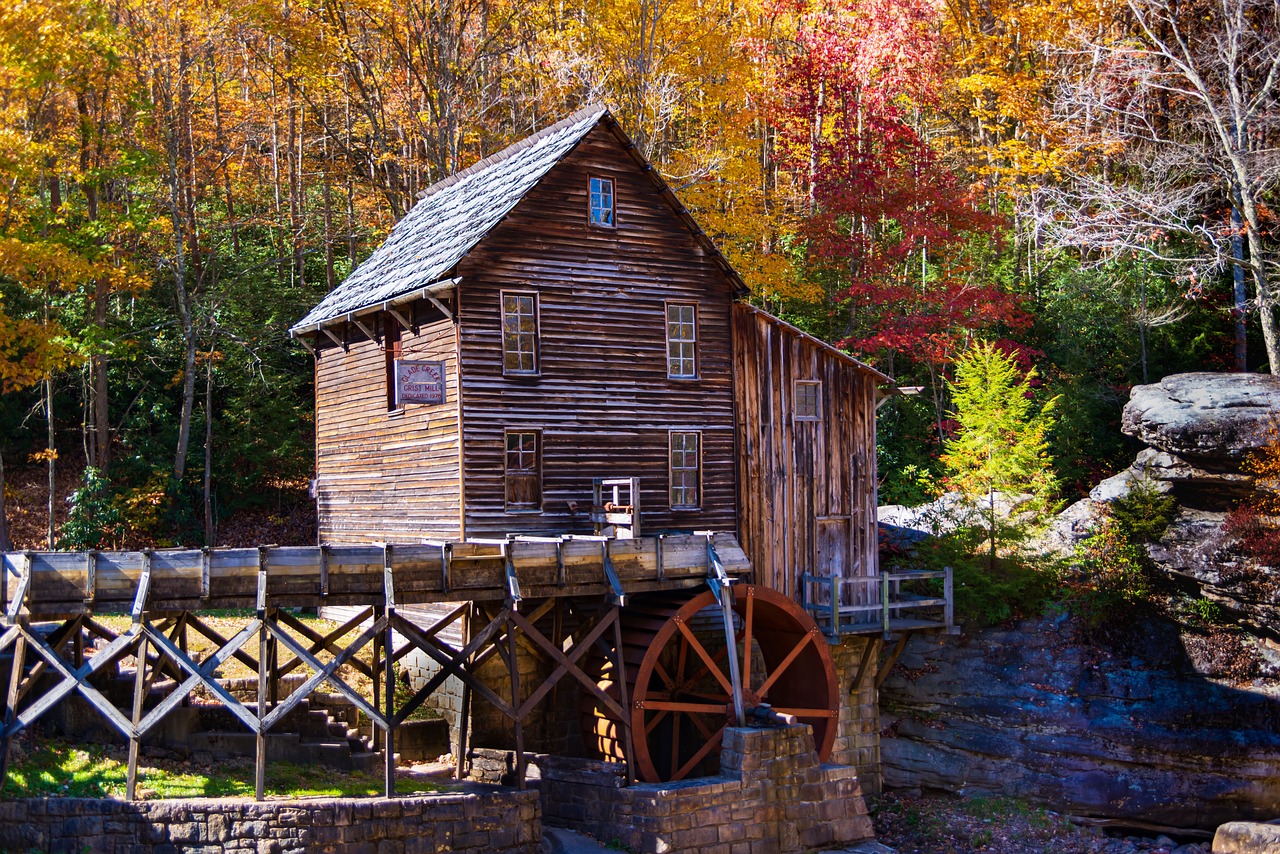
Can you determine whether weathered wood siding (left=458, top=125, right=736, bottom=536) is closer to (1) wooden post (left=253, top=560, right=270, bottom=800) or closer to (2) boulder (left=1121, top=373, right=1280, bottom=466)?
(1) wooden post (left=253, top=560, right=270, bottom=800)

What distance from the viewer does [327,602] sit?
14414mm

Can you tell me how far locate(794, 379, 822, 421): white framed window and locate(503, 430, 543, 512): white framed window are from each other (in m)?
5.60

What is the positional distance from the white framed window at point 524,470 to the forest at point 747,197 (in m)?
11.2

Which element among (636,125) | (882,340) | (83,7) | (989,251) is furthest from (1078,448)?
(83,7)

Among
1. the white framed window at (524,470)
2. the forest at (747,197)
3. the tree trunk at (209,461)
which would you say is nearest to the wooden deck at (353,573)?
the white framed window at (524,470)

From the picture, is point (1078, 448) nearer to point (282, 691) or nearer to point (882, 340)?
point (882, 340)

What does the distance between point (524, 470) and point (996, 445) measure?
10891 mm

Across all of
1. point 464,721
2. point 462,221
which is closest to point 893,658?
point 464,721

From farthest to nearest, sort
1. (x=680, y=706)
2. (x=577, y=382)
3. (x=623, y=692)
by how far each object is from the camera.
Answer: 1. (x=577, y=382)
2. (x=680, y=706)
3. (x=623, y=692)

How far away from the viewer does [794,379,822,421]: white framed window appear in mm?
21562

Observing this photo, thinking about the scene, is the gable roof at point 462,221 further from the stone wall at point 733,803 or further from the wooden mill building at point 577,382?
the stone wall at point 733,803

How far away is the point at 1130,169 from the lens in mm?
31859

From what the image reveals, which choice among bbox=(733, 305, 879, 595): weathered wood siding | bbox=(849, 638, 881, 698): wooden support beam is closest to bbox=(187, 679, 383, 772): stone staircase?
bbox=(733, 305, 879, 595): weathered wood siding

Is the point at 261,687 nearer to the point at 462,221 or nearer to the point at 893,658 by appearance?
the point at 462,221
